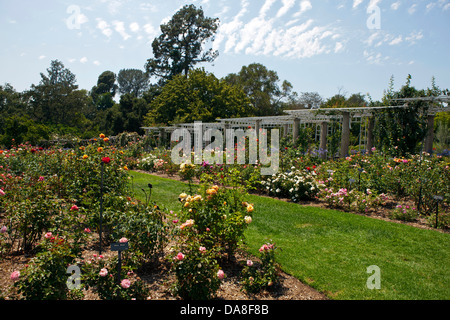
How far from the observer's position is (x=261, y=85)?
104 ft

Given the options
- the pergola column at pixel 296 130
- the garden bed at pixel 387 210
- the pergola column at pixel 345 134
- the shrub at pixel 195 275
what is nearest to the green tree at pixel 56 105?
the pergola column at pixel 296 130

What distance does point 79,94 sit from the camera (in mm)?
30953

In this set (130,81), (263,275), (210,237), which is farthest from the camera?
(130,81)

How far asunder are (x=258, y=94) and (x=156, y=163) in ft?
66.9

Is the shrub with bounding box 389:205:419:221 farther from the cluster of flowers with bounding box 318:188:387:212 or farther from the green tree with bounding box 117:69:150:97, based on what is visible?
the green tree with bounding box 117:69:150:97

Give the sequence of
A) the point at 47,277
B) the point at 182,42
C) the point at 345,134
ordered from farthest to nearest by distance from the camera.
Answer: the point at 182,42 → the point at 345,134 → the point at 47,277

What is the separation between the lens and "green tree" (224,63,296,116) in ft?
99.2

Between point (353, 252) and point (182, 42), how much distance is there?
93.4 feet

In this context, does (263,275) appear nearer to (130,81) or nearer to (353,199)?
(353,199)

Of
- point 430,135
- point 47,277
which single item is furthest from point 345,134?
point 47,277

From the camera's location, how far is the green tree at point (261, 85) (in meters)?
30.2

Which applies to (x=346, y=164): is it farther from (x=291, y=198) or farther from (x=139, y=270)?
(x=139, y=270)

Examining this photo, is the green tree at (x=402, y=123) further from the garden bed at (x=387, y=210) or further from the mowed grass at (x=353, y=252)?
the mowed grass at (x=353, y=252)

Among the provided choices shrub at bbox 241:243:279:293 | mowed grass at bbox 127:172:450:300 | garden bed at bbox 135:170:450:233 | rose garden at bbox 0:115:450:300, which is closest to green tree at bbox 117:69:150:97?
rose garden at bbox 0:115:450:300
